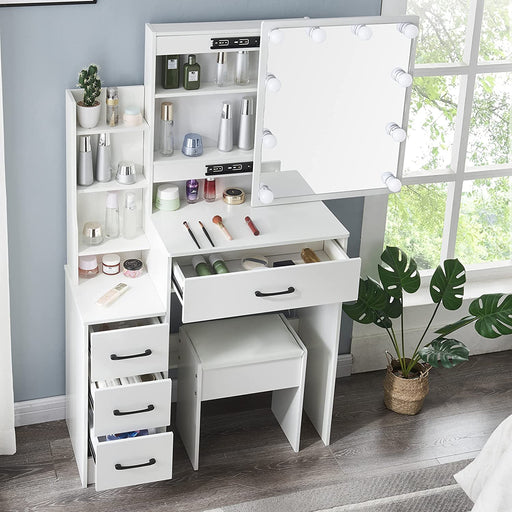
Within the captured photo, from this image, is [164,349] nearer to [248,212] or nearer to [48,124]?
[248,212]

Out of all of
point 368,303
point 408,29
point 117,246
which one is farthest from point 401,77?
point 117,246

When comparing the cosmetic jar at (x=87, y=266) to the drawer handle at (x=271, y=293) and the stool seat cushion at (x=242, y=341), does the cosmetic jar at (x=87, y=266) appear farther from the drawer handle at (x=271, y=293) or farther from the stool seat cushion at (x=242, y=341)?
Result: the drawer handle at (x=271, y=293)

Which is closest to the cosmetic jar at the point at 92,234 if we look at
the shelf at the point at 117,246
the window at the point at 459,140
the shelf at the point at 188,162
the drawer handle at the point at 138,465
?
the shelf at the point at 117,246

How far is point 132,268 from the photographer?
277 centimetres

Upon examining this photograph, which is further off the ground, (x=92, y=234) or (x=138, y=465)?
(x=92, y=234)

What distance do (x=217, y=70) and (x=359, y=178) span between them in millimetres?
558

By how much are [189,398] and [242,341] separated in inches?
9.3

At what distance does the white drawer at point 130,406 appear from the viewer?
8.52 ft

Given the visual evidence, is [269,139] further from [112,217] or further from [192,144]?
[112,217]

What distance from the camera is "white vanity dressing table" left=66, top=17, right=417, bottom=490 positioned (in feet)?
8.43

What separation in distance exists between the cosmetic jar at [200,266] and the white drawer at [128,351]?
178mm

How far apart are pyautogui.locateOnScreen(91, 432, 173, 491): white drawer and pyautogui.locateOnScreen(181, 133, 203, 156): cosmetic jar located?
0.81m

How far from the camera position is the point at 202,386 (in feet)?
9.09

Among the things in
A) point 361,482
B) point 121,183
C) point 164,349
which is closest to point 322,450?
point 361,482
